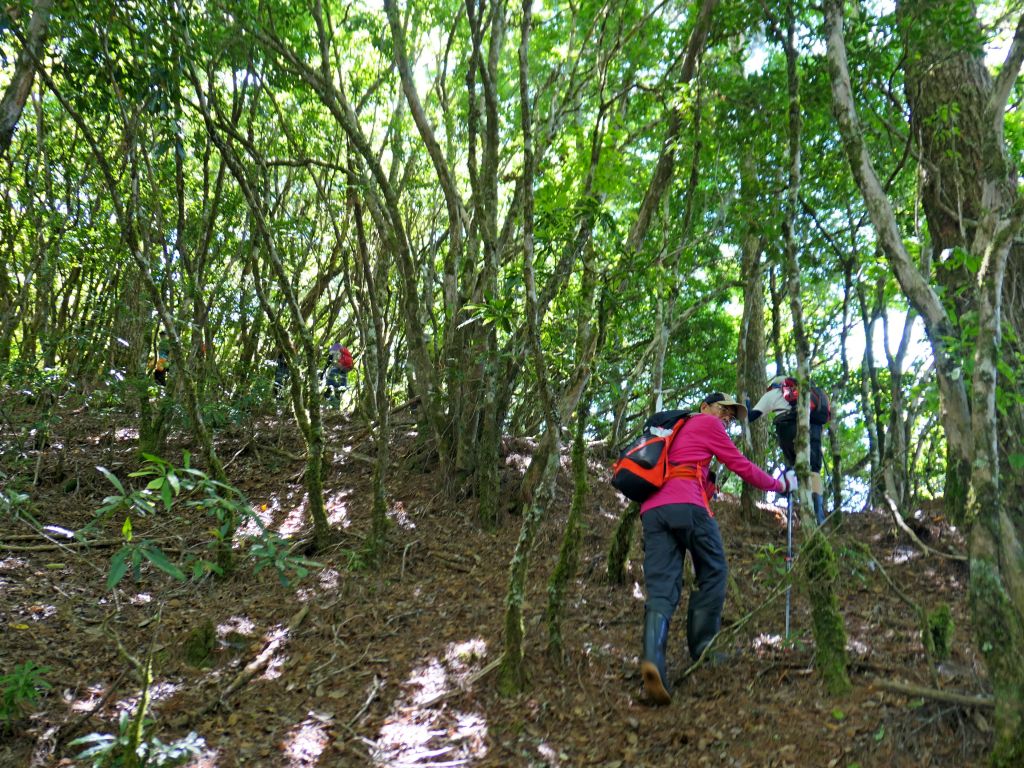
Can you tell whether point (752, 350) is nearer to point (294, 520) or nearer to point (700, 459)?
point (700, 459)

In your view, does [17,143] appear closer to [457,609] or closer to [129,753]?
[457,609]

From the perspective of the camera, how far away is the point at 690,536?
4934mm

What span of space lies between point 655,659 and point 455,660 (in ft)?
5.48

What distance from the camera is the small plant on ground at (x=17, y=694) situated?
172 inches

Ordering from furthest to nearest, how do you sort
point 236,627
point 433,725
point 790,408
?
1. point 790,408
2. point 236,627
3. point 433,725

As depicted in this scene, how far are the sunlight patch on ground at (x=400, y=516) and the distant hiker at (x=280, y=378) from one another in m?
3.52

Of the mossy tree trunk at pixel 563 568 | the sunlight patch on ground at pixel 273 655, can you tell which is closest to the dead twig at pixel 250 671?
the sunlight patch on ground at pixel 273 655

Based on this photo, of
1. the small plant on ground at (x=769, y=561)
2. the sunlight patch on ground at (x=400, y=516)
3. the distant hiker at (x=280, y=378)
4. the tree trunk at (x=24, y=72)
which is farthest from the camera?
the distant hiker at (x=280, y=378)

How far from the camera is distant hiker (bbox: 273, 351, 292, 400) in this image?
460 inches

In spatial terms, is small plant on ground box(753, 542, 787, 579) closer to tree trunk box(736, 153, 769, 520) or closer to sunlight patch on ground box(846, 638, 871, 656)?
sunlight patch on ground box(846, 638, 871, 656)

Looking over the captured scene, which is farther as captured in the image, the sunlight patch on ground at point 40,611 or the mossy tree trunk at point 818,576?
the sunlight patch on ground at point 40,611

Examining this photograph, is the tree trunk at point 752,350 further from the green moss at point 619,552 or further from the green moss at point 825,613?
the green moss at point 825,613

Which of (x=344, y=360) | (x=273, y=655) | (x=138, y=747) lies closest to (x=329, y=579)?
(x=273, y=655)

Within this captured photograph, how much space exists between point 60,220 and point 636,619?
388 inches
